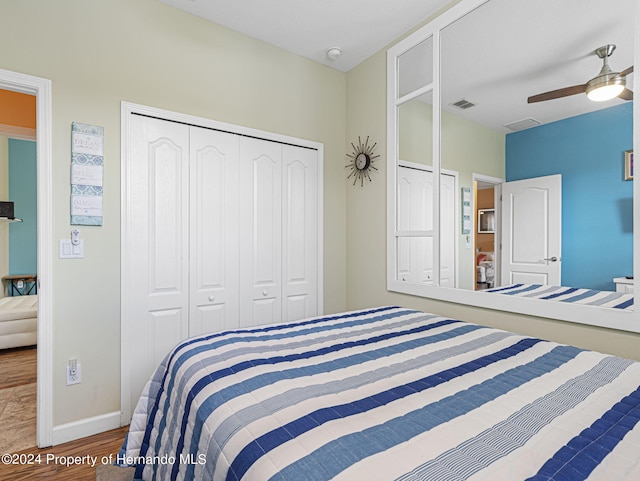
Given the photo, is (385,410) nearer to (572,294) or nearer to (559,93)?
(572,294)

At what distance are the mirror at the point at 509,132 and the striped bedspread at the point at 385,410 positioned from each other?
0.57 m

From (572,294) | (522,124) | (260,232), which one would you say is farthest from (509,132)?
(260,232)

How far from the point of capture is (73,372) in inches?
75.4

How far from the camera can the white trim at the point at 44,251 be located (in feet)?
5.94

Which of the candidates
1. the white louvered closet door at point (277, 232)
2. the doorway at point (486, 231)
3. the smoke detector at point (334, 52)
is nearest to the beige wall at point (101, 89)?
the white louvered closet door at point (277, 232)

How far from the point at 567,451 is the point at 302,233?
7.52ft

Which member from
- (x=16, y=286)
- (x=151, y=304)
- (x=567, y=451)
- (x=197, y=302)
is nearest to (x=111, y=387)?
(x=151, y=304)

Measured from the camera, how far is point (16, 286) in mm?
4613

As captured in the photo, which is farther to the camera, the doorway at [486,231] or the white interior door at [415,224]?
the white interior door at [415,224]

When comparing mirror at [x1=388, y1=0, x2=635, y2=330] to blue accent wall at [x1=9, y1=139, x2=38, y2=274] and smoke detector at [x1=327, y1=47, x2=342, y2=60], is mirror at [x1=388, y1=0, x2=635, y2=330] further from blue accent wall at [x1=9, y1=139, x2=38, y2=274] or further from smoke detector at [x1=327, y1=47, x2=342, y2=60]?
blue accent wall at [x1=9, y1=139, x2=38, y2=274]

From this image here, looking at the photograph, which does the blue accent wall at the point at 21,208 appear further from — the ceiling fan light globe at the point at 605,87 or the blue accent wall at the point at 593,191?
the ceiling fan light globe at the point at 605,87

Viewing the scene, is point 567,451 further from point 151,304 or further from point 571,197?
point 151,304

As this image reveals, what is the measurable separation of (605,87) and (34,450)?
351 centimetres

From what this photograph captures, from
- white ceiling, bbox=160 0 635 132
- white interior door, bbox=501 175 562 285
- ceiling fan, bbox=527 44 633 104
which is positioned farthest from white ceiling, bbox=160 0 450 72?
white interior door, bbox=501 175 562 285
